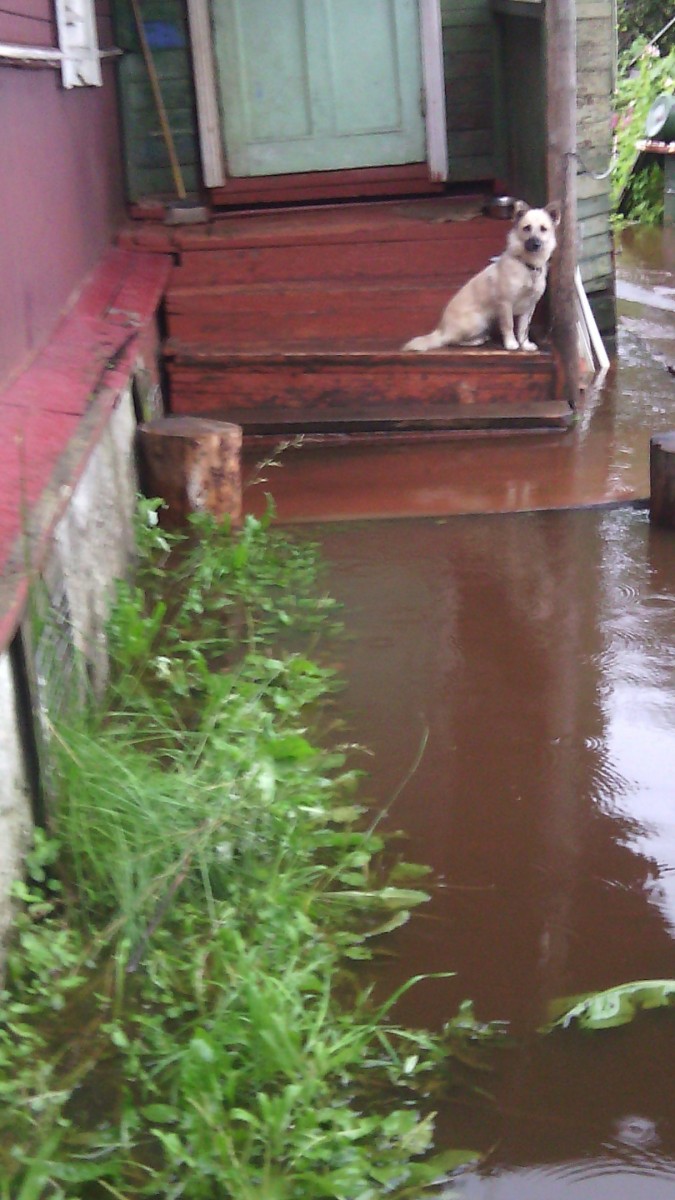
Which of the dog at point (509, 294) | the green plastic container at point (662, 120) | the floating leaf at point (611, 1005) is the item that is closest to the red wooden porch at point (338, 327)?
the dog at point (509, 294)

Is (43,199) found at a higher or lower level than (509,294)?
higher

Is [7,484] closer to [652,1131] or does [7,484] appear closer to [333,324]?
[652,1131]

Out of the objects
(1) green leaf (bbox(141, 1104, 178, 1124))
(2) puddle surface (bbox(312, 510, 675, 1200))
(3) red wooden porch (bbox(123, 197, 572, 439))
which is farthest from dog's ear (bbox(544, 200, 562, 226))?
(1) green leaf (bbox(141, 1104, 178, 1124))

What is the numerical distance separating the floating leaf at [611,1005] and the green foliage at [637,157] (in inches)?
484

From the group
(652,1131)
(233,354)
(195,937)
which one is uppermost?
(233,354)

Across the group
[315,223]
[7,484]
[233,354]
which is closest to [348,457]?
[233,354]

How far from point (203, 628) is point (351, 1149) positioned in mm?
2265

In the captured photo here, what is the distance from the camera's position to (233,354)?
6520mm

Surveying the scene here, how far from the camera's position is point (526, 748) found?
3.39 m

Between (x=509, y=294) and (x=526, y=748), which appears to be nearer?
(x=526, y=748)

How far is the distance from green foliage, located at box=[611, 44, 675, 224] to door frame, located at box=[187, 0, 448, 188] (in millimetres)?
6428

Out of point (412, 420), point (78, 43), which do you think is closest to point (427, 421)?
point (412, 420)

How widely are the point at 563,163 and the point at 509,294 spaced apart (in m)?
0.67

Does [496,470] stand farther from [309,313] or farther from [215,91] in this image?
[215,91]
